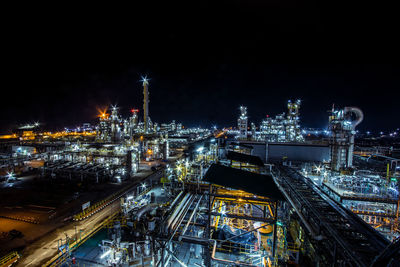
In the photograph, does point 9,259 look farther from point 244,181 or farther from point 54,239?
point 244,181

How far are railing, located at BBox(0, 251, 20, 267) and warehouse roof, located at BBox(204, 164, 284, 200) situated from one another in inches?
419

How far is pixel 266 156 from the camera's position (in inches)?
1259

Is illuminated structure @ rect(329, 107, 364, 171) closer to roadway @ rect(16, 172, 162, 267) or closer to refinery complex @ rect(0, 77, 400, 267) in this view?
refinery complex @ rect(0, 77, 400, 267)

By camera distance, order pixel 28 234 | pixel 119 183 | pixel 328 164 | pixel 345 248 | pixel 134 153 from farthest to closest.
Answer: pixel 328 164 < pixel 134 153 < pixel 119 183 < pixel 28 234 < pixel 345 248

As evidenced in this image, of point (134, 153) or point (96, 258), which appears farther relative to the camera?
point (134, 153)

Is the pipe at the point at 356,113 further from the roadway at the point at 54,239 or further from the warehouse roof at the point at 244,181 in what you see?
the roadway at the point at 54,239

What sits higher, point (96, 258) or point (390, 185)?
point (390, 185)

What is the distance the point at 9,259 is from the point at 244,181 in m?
12.3

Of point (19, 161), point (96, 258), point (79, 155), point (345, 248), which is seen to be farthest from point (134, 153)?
point (345, 248)

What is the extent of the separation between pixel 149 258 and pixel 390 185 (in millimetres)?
21812

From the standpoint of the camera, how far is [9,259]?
8531 millimetres

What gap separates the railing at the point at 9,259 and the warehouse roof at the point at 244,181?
10.6 metres

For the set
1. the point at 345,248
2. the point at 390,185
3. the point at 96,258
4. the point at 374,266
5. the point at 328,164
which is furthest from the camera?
the point at 328,164

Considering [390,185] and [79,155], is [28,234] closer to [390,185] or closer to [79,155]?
[79,155]
